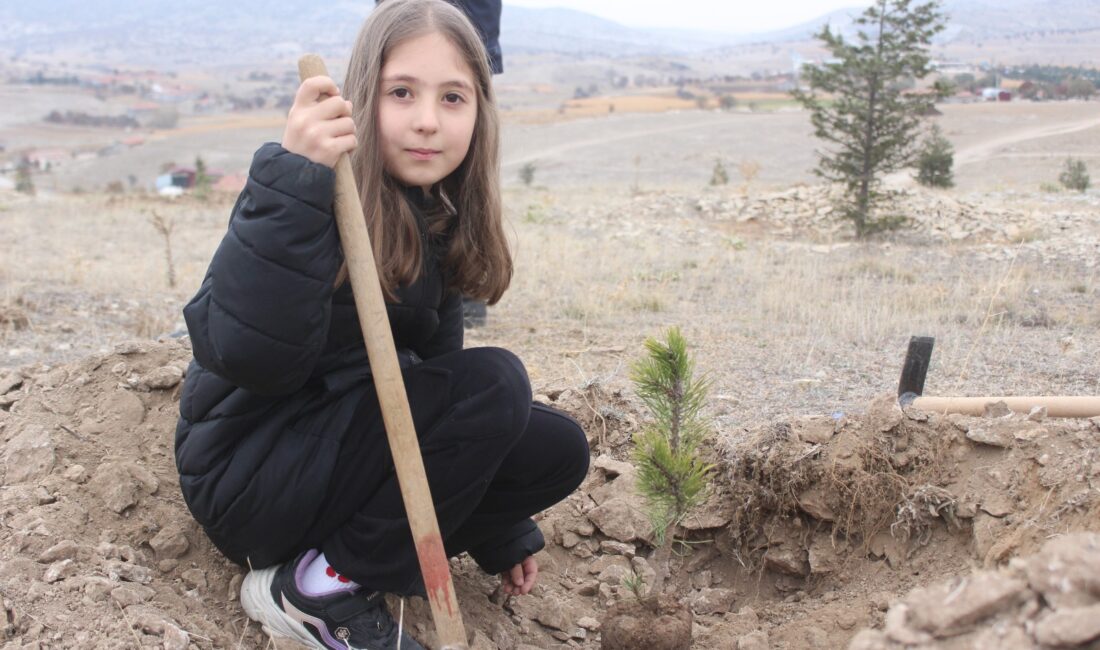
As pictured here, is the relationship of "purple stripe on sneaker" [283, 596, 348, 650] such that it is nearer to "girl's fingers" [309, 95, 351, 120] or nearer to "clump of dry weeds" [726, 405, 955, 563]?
"girl's fingers" [309, 95, 351, 120]

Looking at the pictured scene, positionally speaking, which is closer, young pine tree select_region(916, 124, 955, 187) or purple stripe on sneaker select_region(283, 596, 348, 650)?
purple stripe on sneaker select_region(283, 596, 348, 650)

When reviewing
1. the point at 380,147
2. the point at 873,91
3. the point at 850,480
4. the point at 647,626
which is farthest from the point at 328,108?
the point at 873,91

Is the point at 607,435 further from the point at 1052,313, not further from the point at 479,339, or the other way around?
the point at 1052,313

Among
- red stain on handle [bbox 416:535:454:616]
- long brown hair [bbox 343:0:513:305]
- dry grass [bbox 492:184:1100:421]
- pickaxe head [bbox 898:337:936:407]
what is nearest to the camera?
red stain on handle [bbox 416:535:454:616]

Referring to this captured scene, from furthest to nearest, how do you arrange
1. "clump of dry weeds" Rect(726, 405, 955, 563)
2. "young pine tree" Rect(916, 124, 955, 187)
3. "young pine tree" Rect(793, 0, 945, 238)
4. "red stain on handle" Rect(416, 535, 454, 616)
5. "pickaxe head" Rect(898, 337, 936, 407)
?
1. "young pine tree" Rect(916, 124, 955, 187)
2. "young pine tree" Rect(793, 0, 945, 238)
3. "pickaxe head" Rect(898, 337, 936, 407)
4. "clump of dry weeds" Rect(726, 405, 955, 563)
5. "red stain on handle" Rect(416, 535, 454, 616)

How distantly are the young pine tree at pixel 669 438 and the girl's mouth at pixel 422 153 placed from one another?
67 centimetres

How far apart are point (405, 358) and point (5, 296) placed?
14.8ft

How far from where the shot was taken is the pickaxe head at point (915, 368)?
10.9 ft

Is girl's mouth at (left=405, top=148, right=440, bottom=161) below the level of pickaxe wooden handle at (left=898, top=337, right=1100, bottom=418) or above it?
above

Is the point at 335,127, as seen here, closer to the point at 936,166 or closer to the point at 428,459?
the point at 428,459

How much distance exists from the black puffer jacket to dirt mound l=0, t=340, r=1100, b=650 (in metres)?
0.27

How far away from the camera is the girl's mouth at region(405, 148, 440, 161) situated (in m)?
2.13

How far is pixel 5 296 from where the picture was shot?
559cm

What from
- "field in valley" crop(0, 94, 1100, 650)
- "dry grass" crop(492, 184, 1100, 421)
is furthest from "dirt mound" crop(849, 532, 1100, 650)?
"dry grass" crop(492, 184, 1100, 421)
